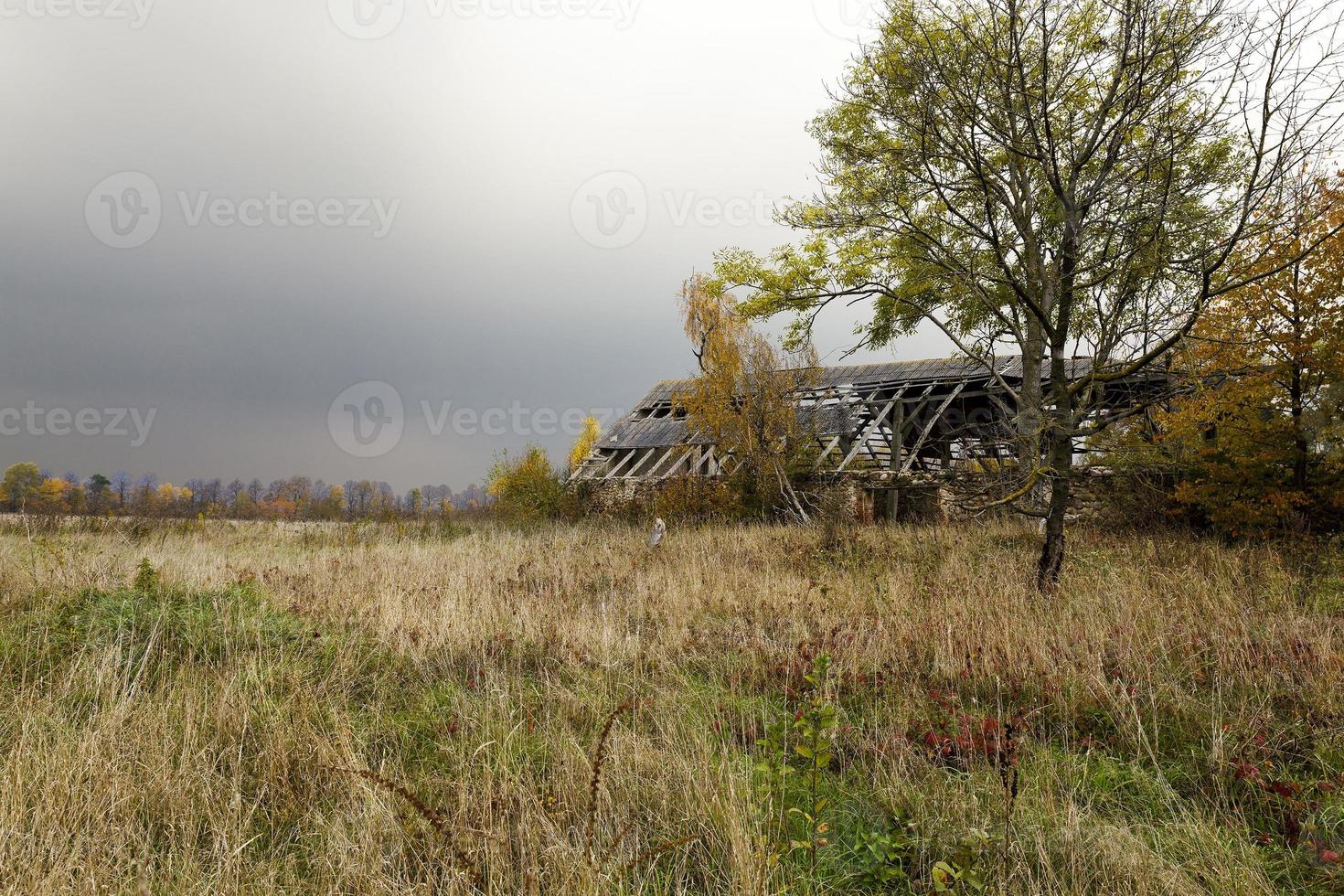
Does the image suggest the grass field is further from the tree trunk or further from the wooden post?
the wooden post

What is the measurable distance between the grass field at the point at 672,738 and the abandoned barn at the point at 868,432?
10396 mm

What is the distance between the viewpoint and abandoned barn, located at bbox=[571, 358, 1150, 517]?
1766 cm

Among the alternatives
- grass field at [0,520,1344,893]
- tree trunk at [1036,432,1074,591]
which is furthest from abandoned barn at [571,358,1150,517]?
grass field at [0,520,1344,893]

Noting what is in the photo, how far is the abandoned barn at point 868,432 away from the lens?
57.9 ft

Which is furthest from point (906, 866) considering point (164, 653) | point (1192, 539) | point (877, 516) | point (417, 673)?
point (877, 516)

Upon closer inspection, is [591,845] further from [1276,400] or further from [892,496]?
[892,496]

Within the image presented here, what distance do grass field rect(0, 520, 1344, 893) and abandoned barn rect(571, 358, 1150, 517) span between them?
1040 cm

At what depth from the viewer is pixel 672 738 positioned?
11.2 feet

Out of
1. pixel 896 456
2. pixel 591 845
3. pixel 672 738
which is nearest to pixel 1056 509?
pixel 672 738

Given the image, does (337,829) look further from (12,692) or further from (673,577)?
(673,577)

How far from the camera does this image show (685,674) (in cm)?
471

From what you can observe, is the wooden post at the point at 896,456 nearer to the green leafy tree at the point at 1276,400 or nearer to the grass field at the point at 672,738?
the green leafy tree at the point at 1276,400

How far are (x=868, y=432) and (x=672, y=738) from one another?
1688 cm

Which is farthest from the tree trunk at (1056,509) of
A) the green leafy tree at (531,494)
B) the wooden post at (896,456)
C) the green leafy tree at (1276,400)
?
the green leafy tree at (531,494)
